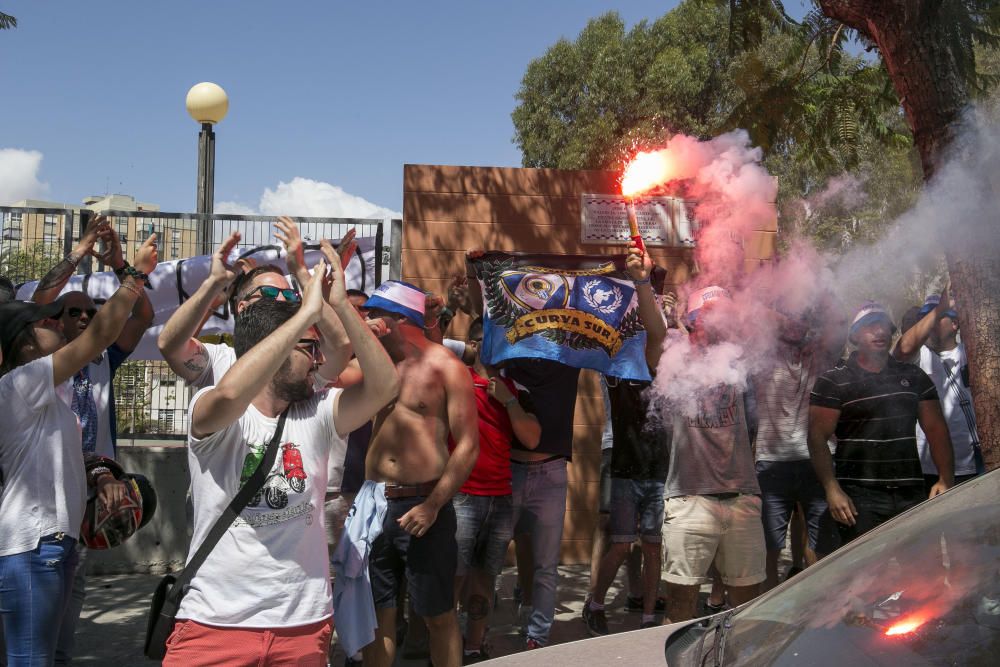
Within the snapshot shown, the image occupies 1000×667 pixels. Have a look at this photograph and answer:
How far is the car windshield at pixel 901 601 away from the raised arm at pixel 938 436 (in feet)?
9.40

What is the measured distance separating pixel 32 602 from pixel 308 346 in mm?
1497

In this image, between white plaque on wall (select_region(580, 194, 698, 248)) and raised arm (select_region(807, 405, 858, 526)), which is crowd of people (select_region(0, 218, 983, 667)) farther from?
white plaque on wall (select_region(580, 194, 698, 248))

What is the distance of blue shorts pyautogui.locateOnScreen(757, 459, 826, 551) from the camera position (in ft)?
18.2

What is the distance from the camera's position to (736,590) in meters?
4.71

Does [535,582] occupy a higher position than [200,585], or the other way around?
[200,585]

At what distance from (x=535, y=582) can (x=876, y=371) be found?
7.71 feet

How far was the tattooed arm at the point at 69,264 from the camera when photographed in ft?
14.0

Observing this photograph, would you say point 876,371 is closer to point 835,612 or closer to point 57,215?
point 835,612

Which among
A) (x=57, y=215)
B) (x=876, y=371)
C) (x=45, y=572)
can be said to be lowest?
(x=45, y=572)

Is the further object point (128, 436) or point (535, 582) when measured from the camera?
point (128, 436)

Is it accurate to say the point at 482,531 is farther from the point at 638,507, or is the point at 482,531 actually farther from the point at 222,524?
the point at 222,524

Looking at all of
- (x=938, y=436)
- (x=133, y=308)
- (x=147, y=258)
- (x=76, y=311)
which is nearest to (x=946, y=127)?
(x=938, y=436)

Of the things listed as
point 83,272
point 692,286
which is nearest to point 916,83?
point 692,286

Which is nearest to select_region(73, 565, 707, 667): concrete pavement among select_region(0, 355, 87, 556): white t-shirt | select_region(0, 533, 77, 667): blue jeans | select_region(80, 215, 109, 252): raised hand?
select_region(0, 533, 77, 667): blue jeans
